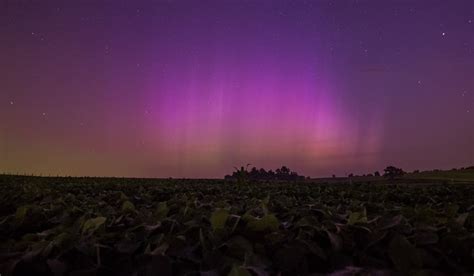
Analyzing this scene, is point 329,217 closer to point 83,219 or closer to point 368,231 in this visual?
point 368,231

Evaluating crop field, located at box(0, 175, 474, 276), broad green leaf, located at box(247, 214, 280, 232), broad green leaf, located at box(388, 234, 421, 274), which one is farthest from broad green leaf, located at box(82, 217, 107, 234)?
broad green leaf, located at box(388, 234, 421, 274)

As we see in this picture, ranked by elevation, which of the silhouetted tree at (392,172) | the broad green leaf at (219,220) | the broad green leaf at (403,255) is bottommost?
the broad green leaf at (403,255)

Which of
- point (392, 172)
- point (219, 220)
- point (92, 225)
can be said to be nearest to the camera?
point (219, 220)

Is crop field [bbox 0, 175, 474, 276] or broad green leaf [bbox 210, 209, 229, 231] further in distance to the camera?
broad green leaf [bbox 210, 209, 229, 231]

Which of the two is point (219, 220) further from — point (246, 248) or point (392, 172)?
point (392, 172)

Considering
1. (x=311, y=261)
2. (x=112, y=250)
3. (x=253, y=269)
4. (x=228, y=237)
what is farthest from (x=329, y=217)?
(x=112, y=250)

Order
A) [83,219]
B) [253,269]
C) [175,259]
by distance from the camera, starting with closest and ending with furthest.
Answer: [253,269]
[175,259]
[83,219]

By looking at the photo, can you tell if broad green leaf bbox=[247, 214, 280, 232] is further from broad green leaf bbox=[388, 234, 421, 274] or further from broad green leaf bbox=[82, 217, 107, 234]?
broad green leaf bbox=[82, 217, 107, 234]

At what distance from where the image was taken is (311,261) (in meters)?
2.37

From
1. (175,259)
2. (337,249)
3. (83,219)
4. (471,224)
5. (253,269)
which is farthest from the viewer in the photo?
(471,224)

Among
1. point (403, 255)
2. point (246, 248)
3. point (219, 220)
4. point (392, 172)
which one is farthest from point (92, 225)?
point (392, 172)

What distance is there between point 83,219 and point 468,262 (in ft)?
7.47

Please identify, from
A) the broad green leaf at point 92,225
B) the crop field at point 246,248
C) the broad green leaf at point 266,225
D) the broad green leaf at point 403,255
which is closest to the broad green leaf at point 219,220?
the crop field at point 246,248

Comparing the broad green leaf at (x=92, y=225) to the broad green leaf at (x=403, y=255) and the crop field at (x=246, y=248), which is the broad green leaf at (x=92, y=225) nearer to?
the crop field at (x=246, y=248)
